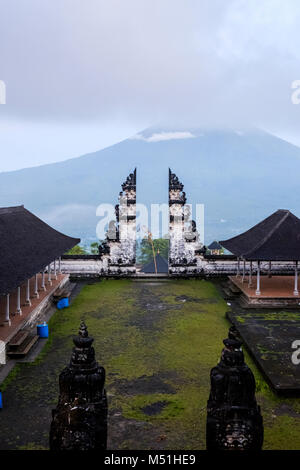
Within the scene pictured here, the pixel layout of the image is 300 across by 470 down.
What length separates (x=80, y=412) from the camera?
5.21 m

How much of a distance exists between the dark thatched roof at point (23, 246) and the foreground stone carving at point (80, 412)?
4.82 m

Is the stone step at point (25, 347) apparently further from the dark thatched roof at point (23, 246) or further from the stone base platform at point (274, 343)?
the stone base platform at point (274, 343)

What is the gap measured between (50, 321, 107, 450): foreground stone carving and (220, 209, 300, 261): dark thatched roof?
10671 millimetres

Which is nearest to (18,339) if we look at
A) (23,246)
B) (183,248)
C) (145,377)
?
(145,377)

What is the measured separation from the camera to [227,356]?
209 inches

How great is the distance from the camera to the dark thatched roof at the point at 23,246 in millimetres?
11125

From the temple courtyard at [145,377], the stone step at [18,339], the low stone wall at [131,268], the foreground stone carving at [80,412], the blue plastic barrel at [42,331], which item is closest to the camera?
the foreground stone carving at [80,412]

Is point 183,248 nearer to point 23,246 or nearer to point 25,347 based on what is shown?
point 23,246

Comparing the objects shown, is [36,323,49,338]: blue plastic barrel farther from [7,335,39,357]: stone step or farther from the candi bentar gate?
the candi bentar gate

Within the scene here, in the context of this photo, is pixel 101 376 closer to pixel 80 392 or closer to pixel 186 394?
pixel 80 392

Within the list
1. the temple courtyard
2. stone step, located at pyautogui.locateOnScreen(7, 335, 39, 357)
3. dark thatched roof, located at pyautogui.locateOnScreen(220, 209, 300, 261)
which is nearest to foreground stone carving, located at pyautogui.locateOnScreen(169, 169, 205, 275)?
dark thatched roof, located at pyautogui.locateOnScreen(220, 209, 300, 261)

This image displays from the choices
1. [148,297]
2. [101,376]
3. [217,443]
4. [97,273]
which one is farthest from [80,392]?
[97,273]

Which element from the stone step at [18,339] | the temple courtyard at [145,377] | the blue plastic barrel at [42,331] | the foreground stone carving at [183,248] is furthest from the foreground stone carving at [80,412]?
the foreground stone carving at [183,248]
